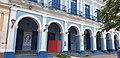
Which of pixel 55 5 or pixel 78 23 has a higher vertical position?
pixel 55 5

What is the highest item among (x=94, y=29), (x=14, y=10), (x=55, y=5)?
(x=55, y=5)

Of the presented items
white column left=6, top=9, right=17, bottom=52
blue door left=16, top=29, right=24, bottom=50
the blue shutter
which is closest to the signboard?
blue door left=16, top=29, right=24, bottom=50

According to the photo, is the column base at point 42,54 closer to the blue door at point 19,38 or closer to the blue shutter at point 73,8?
the blue door at point 19,38

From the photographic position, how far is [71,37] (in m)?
18.7

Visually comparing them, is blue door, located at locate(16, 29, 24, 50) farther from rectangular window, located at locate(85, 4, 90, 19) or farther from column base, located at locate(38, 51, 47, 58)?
rectangular window, located at locate(85, 4, 90, 19)

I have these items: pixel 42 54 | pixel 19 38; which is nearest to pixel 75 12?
pixel 42 54

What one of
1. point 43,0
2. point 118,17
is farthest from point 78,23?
point 118,17

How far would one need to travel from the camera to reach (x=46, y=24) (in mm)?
12938

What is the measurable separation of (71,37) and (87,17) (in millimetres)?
3436

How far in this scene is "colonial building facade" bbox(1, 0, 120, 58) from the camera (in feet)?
35.9

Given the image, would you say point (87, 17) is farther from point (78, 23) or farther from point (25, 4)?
point (25, 4)

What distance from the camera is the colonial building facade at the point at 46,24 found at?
10938 millimetres

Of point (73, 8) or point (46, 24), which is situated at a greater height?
point (73, 8)

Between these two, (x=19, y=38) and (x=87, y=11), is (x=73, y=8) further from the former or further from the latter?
(x=19, y=38)
